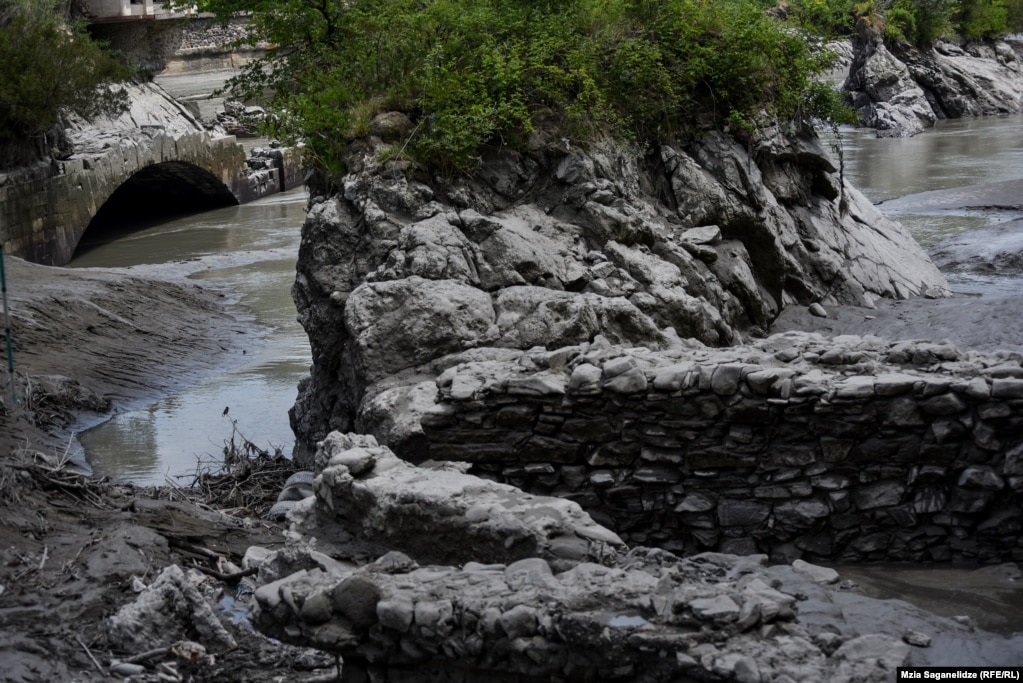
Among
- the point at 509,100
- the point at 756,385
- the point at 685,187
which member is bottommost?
the point at 756,385

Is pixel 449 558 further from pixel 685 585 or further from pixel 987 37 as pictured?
pixel 987 37

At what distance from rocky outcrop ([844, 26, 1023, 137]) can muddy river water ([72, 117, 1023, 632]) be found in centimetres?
163

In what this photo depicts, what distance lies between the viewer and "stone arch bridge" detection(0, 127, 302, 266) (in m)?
20.9

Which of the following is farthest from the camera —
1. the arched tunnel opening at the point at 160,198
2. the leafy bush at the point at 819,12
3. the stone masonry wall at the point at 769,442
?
the arched tunnel opening at the point at 160,198

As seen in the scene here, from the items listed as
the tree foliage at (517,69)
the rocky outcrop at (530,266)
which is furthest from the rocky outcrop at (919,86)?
the rocky outcrop at (530,266)

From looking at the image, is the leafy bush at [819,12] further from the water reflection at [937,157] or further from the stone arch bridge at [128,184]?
the water reflection at [937,157]

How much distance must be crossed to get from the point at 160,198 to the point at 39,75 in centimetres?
887

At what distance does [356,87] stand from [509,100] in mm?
1415

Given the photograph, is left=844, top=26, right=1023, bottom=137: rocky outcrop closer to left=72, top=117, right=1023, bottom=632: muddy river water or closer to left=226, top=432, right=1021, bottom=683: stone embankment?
left=72, top=117, right=1023, bottom=632: muddy river water

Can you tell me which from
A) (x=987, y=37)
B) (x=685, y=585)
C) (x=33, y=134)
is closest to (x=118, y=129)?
(x=33, y=134)

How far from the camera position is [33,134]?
70.6 feet

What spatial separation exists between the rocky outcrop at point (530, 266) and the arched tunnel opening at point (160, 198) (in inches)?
712

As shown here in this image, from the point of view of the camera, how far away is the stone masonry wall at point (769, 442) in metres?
6.54

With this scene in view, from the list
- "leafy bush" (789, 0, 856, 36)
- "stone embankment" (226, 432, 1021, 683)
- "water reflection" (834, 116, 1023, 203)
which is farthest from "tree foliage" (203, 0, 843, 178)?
"water reflection" (834, 116, 1023, 203)
